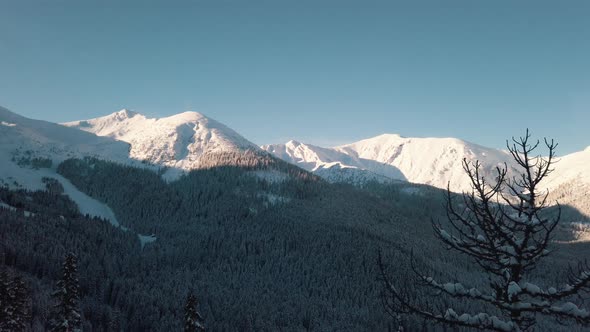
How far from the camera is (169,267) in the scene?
623ft

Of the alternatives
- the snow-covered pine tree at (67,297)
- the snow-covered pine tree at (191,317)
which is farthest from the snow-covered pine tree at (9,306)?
the snow-covered pine tree at (191,317)

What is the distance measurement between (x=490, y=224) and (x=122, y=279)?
178174mm

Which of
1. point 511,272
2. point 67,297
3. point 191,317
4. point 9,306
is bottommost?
point 9,306

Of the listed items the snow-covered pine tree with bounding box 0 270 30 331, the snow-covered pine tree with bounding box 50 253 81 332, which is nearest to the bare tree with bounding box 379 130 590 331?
the snow-covered pine tree with bounding box 50 253 81 332

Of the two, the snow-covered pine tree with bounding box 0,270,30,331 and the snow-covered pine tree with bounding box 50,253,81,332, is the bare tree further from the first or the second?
the snow-covered pine tree with bounding box 0,270,30,331

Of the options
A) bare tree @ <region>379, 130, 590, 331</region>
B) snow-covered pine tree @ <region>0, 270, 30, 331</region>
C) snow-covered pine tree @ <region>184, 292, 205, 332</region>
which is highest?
bare tree @ <region>379, 130, 590, 331</region>

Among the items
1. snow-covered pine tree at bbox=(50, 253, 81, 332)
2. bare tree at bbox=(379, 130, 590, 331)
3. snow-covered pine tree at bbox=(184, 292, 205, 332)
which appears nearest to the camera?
bare tree at bbox=(379, 130, 590, 331)

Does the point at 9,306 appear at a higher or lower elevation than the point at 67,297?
lower

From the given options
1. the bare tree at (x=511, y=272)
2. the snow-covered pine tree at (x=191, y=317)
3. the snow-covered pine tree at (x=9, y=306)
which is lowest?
the snow-covered pine tree at (x=9, y=306)

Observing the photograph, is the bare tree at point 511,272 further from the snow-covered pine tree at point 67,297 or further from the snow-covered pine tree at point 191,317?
the snow-covered pine tree at point 67,297

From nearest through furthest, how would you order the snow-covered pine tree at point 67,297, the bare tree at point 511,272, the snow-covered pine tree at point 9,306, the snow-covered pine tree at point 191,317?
the bare tree at point 511,272
the snow-covered pine tree at point 191,317
the snow-covered pine tree at point 67,297
the snow-covered pine tree at point 9,306

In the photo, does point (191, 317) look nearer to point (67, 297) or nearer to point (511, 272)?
point (67, 297)

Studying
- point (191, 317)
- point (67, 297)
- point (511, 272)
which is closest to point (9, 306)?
point (67, 297)

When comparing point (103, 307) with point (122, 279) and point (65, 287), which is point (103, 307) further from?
point (65, 287)
